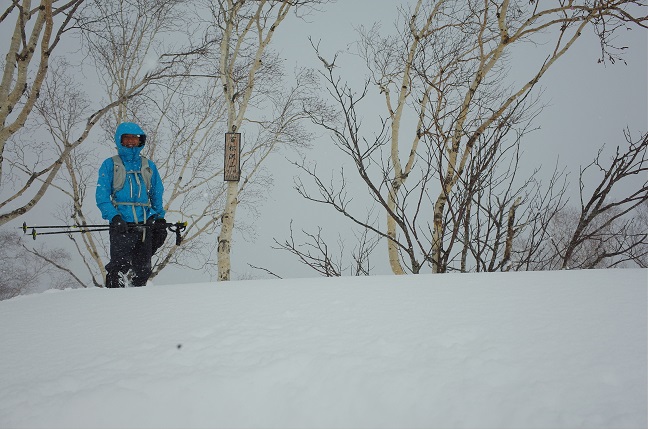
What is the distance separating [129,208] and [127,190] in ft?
0.57

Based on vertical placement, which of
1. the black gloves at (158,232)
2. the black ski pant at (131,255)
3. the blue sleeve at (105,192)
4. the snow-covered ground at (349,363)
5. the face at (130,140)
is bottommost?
the snow-covered ground at (349,363)

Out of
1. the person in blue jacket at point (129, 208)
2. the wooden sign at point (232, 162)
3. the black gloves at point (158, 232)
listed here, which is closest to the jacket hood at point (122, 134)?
the person in blue jacket at point (129, 208)

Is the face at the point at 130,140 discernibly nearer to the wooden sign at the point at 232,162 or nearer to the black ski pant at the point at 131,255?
the black ski pant at the point at 131,255

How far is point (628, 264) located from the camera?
20500mm

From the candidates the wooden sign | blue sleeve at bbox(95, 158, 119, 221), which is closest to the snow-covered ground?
blue sleeve at bbox(95, 158, 119, 221)

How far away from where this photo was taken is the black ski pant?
3270 millimetres

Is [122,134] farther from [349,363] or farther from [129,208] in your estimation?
[349,363]

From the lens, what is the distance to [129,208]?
3.38m

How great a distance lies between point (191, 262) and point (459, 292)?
918 cm

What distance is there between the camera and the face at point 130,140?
3.41 meters

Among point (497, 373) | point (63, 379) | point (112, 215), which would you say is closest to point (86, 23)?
point (112, 215)

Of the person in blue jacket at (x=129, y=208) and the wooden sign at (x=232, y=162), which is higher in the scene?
the wooden sign at (x=232, y=162)

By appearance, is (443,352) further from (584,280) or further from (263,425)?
(584,280)

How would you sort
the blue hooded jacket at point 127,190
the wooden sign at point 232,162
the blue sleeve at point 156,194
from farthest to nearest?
the wooden sign at point 232,162 < the blue sleeve at point 156,194 < the blue hooded jacket at point 127,190
